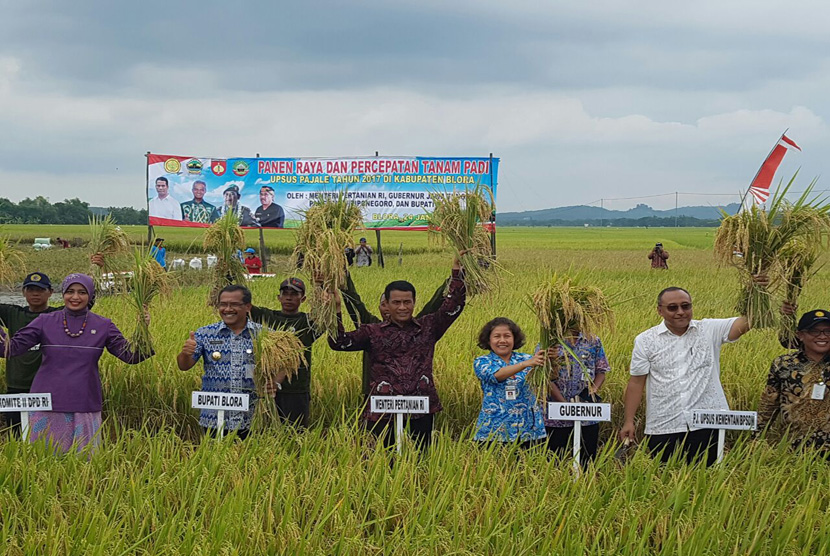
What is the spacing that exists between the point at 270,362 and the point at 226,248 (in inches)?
52.6

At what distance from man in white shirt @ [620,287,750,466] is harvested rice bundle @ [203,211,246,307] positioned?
275 centimetres

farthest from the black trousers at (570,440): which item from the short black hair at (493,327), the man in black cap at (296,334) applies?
the man in black cap at (296,334)

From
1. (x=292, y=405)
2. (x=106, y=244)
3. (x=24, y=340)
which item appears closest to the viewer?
(x=24, y=340)

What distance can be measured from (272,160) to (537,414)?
14.0 m

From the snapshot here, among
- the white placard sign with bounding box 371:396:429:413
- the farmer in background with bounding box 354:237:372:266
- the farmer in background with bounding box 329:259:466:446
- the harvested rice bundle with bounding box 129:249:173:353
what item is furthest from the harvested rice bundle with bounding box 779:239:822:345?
the farmer in background with bounding box 354:237:372:266

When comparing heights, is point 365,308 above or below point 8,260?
below

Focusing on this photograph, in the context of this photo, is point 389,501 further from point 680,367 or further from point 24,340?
point 24,340

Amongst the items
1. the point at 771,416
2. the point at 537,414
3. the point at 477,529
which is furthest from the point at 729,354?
the point at 477,529

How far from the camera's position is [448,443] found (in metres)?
3.99

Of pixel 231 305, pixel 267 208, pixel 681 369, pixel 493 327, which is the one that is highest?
pixel 267 208

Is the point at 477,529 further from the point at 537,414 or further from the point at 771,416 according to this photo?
the point at 771,416

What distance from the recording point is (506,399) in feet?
13.9

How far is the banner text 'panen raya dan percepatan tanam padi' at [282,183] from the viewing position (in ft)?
55.6

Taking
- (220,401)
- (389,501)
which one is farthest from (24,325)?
(389,501)
